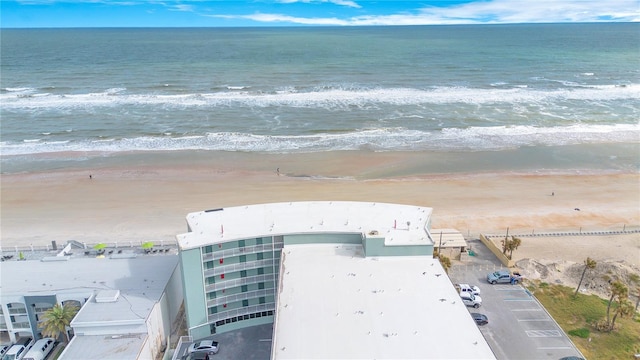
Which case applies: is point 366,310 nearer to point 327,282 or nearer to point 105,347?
point 327,282

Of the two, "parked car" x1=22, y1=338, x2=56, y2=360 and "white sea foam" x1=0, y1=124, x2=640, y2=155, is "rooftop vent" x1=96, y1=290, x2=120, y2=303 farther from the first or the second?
"white sea foam" x1=0, y1=124, x2=640, y2=155

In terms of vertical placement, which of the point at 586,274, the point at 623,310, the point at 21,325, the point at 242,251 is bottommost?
the point at 586,274

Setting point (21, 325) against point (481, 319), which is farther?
point (481, 319)

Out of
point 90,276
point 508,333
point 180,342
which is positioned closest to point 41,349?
point 90,276

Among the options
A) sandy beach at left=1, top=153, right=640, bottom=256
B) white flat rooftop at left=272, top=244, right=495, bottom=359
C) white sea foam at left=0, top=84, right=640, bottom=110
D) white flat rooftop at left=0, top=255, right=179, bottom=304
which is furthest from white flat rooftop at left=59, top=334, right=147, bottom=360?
white sea foam at left=0, top=84, right=640, bottom=110

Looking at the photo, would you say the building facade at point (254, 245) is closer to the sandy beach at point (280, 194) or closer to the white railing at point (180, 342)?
the white railing at point (180, 342)
